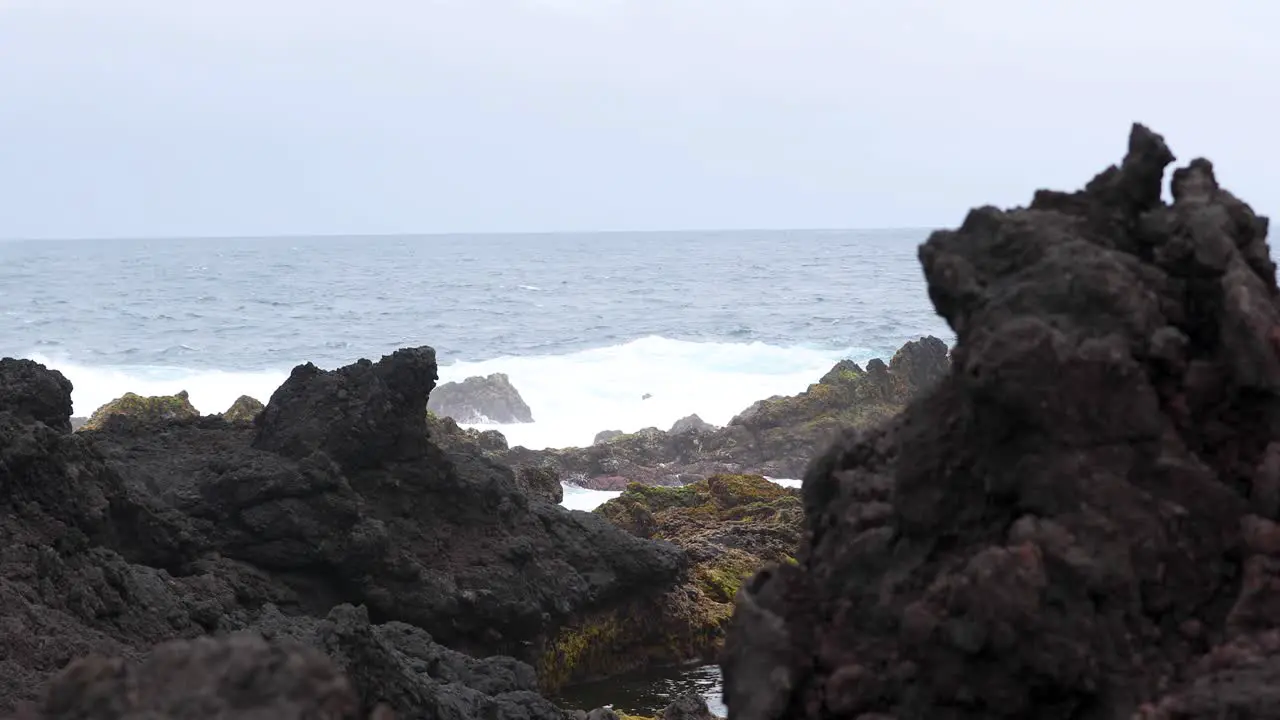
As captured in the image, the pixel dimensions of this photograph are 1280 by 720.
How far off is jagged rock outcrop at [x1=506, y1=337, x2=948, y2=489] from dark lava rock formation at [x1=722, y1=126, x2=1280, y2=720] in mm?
21290

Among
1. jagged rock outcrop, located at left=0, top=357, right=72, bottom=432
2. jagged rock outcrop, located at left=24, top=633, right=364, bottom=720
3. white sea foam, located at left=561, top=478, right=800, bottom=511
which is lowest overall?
white sea foam, located at left=561, top=478, right=800, bottom=511

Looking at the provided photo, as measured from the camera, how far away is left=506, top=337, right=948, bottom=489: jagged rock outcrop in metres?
26.2

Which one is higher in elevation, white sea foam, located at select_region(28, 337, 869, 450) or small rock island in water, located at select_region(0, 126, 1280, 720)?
small rock island in water, located at select_region(0, 126, 1280, 720)

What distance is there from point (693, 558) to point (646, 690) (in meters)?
2.76

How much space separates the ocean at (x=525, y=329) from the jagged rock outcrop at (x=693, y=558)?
428mm

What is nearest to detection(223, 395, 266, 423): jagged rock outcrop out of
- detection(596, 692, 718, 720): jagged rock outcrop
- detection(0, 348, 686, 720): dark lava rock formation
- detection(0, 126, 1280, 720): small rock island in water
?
detection(0, 348, 686, 720): dark lava rock formation

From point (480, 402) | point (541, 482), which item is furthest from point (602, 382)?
point (541, 482)

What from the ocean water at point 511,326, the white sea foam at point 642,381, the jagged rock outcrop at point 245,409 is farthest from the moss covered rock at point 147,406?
the ocean water at point 511,326

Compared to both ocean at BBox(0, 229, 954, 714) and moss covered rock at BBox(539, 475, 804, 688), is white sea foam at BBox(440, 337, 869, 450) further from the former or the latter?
moss covered rock at BBox(539, 475, 804, 688)

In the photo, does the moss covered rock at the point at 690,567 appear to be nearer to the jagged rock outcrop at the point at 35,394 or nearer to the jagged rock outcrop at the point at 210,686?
the jagged rock outcrop at the point at 35,394

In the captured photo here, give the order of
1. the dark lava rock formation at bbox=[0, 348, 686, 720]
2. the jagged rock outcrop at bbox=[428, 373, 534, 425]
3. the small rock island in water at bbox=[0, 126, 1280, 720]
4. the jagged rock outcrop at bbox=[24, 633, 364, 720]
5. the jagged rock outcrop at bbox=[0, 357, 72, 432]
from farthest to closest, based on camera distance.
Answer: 1. the jagged rock outcrop at bbox=[428, 373, 534, 425]
2. the jagged rock outcrop at bbox=[0, 357, 72, 432]
3. the dark lava rock formation at bbox=[0, 348, 686, 720]
4. the small rock island in water at bbox=[0, 126, 1280, 720]
5. the jagged rock outcrop at bbox=[24, 633, 364, 720]

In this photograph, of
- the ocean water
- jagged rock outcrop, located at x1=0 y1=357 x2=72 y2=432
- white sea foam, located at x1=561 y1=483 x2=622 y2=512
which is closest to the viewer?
jagged rock outcrop, located at x1=0 y1=357 x2=72 y2=432

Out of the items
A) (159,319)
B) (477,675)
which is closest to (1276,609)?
(477,675)

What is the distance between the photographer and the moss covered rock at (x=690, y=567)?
12.9 m
